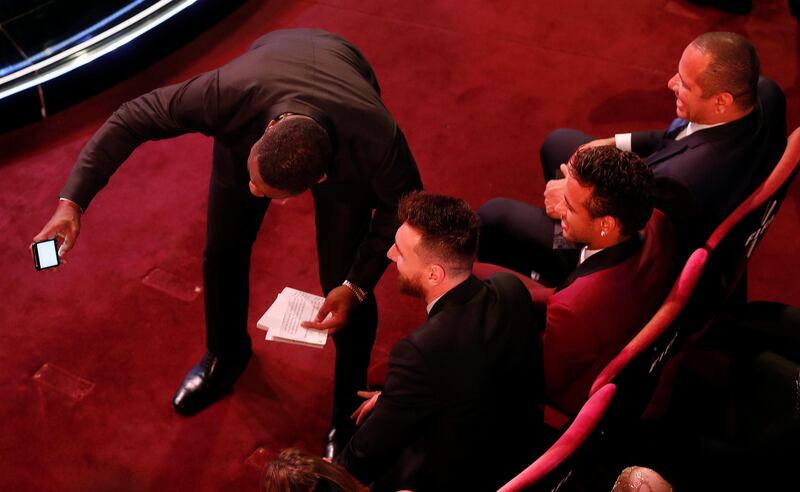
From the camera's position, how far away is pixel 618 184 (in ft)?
6.84

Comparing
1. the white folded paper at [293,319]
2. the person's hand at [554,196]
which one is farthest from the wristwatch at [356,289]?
the person's hand at [554,196]

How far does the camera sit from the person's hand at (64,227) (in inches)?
86.4

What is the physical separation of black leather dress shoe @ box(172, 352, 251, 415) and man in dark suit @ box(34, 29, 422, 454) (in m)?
0.52

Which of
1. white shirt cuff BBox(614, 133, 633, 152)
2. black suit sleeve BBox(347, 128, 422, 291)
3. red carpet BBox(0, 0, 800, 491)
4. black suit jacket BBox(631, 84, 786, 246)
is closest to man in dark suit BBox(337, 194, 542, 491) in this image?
black suit sleeve BBox(347, 128, 422, 291)

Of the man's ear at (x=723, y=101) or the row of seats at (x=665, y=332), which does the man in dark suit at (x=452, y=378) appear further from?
the man's ear at (x=723, y=101)

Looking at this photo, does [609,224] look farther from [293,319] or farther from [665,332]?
[293,319]

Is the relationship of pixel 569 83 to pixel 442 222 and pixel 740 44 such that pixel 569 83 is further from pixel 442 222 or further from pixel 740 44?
pixel 442 222

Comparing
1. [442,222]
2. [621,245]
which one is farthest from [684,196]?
[442,222]

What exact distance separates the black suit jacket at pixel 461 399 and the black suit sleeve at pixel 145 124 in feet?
2.83

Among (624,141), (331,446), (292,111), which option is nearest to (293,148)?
(292,111)

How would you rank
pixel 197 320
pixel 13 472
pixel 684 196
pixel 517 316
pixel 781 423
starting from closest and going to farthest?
pixel 517 316, pixel 781 423, pixel 684 196, pixel 13 472, pixel 197 320

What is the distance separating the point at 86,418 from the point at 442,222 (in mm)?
1561

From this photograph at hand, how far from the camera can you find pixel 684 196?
2.34 meters

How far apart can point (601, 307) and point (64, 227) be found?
1.47 meters
